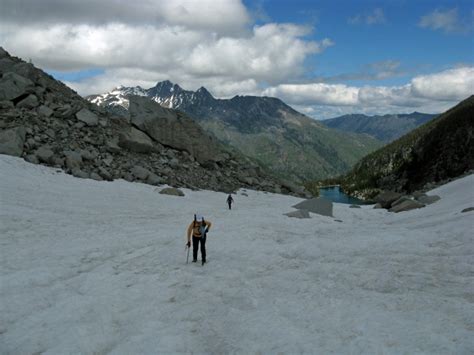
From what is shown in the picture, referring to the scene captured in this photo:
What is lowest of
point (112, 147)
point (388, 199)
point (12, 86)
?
point (388, 199)

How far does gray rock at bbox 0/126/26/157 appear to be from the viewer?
119ft

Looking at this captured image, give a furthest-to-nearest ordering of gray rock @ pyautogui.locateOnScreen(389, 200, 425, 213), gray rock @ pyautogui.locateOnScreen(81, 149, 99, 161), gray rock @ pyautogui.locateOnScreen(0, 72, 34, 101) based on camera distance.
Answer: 1. gray rock @ pyautogui.locateOnScreen(389, 200, 425, 213)
2. gray rock @ pyautogui.locateOnScreen(0, 72, 34, 101)
3. gray rock @ pyautogui.locateOnScreen(81, 149, 99, 161)

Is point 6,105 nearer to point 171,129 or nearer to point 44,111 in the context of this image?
point 44,111

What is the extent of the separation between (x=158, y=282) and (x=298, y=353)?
25.0 ft

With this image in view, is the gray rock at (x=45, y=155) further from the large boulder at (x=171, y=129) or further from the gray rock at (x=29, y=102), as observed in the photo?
the large boulder at (x=171, y=129)

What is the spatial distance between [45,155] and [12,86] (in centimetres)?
1342

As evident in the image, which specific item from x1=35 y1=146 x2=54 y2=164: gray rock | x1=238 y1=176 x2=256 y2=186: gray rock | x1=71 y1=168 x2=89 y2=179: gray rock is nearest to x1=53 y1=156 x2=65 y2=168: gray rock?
x1=35 y1=146 x2=54 y2=164: gray rock

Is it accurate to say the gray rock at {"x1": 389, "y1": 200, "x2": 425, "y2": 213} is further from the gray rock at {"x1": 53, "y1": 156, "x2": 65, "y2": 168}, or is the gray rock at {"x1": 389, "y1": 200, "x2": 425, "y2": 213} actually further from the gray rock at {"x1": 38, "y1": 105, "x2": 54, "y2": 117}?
the gray rock at {"x1": 38, "y1": 105, "x2": 54, "y2": 117}

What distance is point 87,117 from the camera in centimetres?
4966

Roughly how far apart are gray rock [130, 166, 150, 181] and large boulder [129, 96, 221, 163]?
13.2 meters

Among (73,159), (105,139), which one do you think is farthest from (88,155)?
(105,139)

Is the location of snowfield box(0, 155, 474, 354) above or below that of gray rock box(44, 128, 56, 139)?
below

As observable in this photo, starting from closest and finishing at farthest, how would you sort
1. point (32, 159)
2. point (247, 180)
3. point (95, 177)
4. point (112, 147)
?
point (32, 159), point (95, 177), point (112, 147), point (247, 180)

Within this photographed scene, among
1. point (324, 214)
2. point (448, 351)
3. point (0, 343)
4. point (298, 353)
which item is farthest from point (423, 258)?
point (324, 214)
